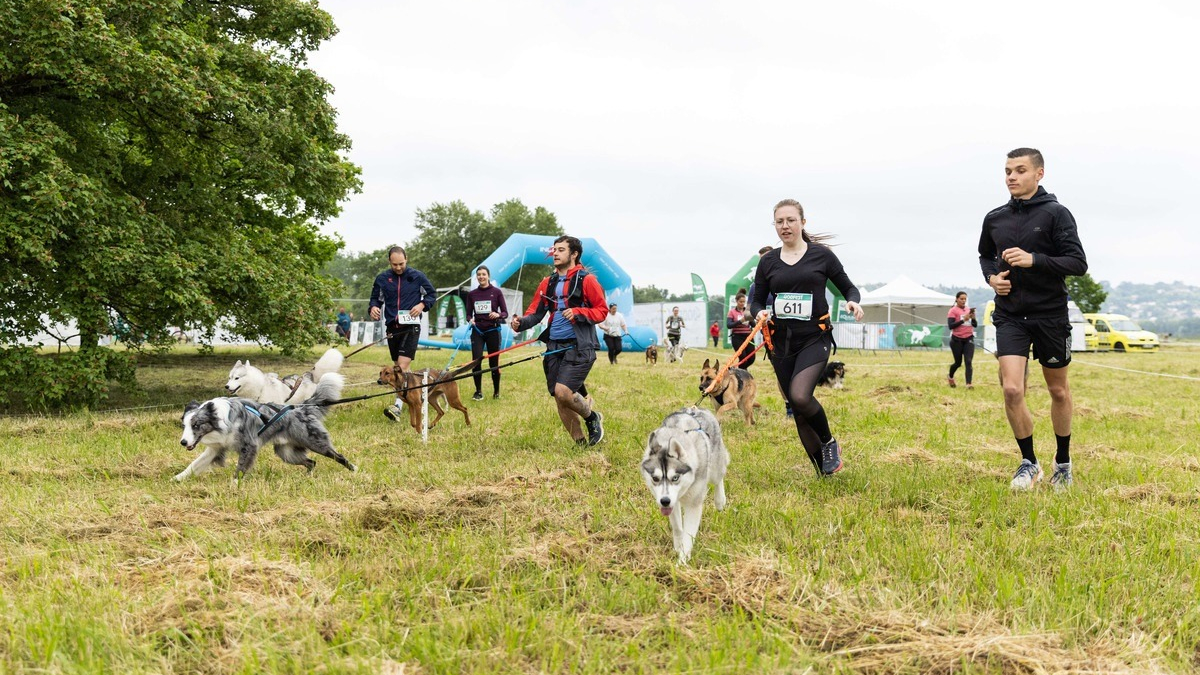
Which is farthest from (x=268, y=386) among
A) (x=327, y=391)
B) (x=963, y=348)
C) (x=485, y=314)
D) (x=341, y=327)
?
(x=963, y=348)

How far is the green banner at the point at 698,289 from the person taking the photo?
3218cm

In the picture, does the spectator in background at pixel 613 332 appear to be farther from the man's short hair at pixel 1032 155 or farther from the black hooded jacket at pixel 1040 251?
the man's short hair at pixel 1032 155

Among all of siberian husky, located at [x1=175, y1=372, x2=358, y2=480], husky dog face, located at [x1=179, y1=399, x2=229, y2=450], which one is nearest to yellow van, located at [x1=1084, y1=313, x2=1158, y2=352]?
siberian husky, located at [x1=175, y1=372, x2=358, y2=480]

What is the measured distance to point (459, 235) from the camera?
60938 mm

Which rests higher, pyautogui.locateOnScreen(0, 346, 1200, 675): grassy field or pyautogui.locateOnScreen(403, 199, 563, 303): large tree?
pyautogui.locateOnScreen(403, 199, 563, 303): large tree

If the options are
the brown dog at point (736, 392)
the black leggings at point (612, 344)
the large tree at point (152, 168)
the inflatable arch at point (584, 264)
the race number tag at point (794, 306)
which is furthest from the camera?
the inflatable arch at point (584, 264)

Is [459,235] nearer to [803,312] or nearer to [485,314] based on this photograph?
[485,314]

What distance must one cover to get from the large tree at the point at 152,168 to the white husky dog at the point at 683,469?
7214mm

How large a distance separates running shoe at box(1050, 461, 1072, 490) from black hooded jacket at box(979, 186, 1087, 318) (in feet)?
3.61

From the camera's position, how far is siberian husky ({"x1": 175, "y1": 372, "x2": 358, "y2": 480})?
5.26m

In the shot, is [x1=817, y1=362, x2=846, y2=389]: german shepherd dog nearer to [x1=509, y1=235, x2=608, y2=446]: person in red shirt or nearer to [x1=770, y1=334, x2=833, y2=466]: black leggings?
[x1=509, y1=235, x2=608, y2=446]: person in red shirt

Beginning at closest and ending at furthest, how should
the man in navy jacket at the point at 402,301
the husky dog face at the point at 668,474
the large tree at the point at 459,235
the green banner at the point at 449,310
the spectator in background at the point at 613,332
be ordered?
the husky dog face at the point at 668,474 < the man in navy jacket at the point at 402,301 < the spectator in background at the point at 613,332 < the green banner at the point at 449,310 < the large tree at the point at 459,235

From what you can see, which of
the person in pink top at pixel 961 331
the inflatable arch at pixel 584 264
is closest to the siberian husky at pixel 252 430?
the person in pink top at pixel 961 331

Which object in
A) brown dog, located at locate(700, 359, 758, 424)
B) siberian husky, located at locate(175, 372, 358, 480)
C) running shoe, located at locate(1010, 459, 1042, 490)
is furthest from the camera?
brown dog, located at locate(700, 359, 758, 424)
